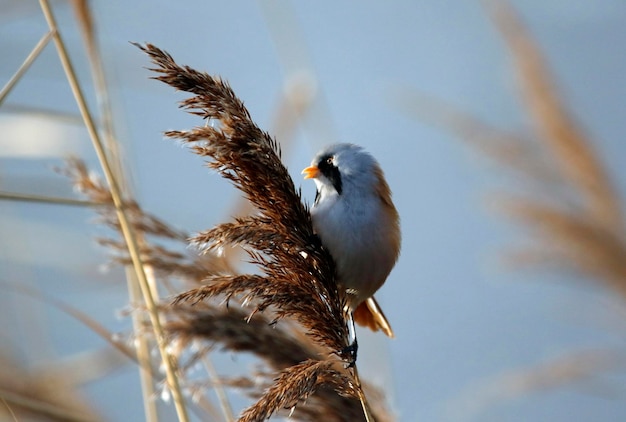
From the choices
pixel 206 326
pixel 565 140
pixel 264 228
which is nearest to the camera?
pixel 264 228

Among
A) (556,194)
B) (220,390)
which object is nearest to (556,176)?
(556,194)

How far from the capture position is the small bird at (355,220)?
159cm

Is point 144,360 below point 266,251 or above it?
below

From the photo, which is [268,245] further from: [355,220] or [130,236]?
[355,220]

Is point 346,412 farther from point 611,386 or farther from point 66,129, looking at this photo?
point 611,386

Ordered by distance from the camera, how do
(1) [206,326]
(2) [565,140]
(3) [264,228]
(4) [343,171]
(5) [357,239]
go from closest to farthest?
1. (3) [264,228]
2. (1) [206,326]
3. (5) [357,239]
4. (4) [343,171]
5. (2) [565,140]

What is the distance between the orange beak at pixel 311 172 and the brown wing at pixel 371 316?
0.34 m

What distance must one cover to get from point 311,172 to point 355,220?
0.18 metres

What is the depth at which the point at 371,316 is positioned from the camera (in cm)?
185

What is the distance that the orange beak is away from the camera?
5.63ft

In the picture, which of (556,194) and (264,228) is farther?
(556,194)

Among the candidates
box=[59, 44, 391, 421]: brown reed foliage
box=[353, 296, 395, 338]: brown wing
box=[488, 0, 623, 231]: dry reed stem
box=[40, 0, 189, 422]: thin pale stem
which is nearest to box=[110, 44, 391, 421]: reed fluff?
box=[59, 44, 391, 421]: brown reed foliage

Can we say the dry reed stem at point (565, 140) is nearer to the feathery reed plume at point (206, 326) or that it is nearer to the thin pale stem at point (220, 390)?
the feathery reed plume at point (206, 326)

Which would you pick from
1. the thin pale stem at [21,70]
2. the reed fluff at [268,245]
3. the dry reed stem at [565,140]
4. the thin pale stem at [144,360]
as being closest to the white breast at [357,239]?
the reed fluff at [268,245]
